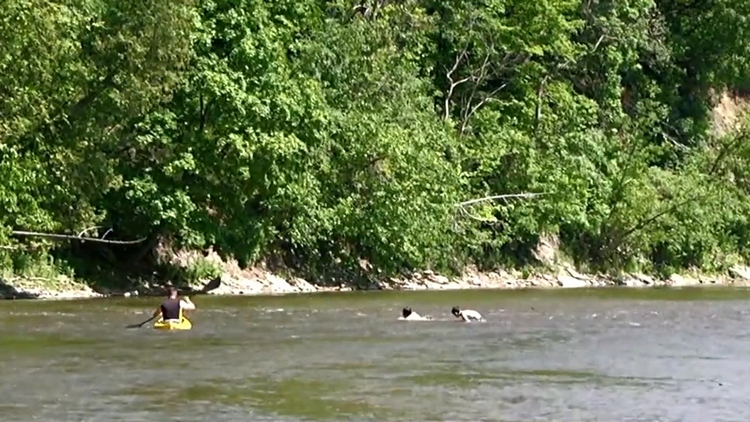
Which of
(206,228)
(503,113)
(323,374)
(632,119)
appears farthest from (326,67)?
(323,374)

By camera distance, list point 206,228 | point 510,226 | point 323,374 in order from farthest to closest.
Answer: point 510,226, point 206,228, point 323,374

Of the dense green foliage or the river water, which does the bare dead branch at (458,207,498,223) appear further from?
the river water

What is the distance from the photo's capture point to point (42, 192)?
45.3m

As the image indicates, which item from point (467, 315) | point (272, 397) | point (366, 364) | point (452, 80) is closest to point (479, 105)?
point (452, 80)

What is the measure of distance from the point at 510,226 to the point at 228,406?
130 ft

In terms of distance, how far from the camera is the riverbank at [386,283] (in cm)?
4591

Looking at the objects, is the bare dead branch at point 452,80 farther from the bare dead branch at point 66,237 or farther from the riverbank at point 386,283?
the bare dead branch at point 66,237

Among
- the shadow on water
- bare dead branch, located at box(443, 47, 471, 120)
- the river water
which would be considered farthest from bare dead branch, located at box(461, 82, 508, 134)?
the shadow on water

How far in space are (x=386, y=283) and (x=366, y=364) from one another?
26.6 metres

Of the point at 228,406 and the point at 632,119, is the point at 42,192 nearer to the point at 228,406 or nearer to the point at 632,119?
the point at 228,406

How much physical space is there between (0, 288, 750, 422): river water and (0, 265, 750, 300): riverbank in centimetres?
261

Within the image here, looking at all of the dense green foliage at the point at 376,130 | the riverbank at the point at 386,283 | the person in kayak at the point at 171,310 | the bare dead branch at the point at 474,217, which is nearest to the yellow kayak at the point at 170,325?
the person in kayak at the point at 171,310

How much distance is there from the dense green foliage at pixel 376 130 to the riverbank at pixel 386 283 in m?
0.82

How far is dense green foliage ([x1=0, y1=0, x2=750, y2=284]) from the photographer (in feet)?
149
